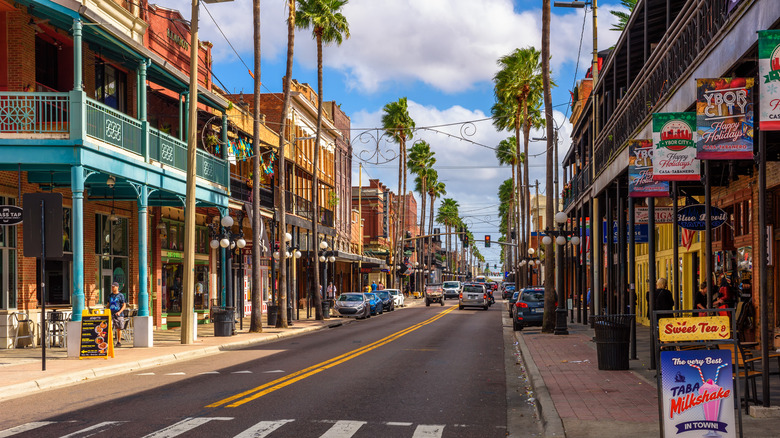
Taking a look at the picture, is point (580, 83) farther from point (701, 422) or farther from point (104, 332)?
point (701, 422)

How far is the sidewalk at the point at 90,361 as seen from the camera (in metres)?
14.0

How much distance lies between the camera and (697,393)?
286 inches

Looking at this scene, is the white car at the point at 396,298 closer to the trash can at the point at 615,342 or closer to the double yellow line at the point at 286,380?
the double yellow line at the point at 286,380

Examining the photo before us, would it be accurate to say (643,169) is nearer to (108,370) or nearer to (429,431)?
(429,431)

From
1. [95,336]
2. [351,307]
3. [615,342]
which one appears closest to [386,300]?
[351,307]

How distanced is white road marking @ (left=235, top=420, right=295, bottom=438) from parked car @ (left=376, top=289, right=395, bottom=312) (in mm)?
41609

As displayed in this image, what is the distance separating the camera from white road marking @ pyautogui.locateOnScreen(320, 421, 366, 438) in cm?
928

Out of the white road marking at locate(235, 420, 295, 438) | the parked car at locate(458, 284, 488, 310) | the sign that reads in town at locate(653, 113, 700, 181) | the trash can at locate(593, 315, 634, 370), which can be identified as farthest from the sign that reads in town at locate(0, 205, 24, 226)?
the parked car at locate(458, 284, 488, 310)

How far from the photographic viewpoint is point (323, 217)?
2098 inches

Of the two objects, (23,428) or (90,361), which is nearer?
(23,428)

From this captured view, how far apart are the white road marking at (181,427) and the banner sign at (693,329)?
212 inches

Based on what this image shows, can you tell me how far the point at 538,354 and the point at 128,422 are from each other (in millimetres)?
11712

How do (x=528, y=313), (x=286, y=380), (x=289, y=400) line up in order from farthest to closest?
(x=528, y=313) → (x=286, y=380) → (x=289, y=400)

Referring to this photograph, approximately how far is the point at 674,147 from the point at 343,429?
691 cm
